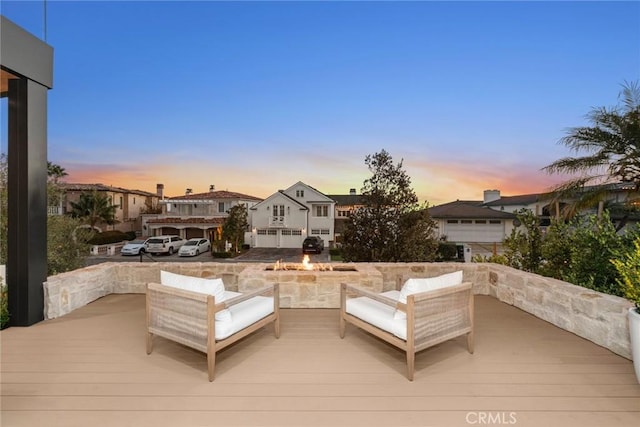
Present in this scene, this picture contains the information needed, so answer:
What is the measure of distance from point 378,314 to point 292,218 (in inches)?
939

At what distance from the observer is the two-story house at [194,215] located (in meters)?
28.3

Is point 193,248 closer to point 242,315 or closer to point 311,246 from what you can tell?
point 311,246

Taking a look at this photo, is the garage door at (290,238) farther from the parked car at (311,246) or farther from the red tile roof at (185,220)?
the red tile roof at (185,220)

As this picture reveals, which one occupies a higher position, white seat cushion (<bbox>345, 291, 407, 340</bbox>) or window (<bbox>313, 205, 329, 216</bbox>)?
window (<bbox>313, 205, 329, 216</bbox>)

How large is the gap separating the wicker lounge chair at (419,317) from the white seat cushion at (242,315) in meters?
1.00

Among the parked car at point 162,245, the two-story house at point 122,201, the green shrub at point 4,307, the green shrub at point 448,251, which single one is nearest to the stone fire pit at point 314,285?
the green shrub at point 4,307

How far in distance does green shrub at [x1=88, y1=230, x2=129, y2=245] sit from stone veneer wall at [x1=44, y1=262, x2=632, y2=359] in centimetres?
2314

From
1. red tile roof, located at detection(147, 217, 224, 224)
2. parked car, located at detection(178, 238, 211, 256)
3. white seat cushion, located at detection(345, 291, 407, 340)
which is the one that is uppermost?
red tile roof, located at detection(147, 217, 224, 224)

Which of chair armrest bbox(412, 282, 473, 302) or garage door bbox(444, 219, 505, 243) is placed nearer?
chair armrest bbox(412, 282, 473, 302)

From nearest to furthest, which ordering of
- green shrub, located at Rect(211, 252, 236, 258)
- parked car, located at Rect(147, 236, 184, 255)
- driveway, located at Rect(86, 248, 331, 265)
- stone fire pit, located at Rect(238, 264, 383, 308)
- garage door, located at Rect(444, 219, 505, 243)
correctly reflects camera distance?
stone fire pit, located at Rect(238, 264, 383, 308) → driveway, located at Rect(86, 248, 331, 265) → garage door, located at Rect(444, 219, 505, 243) → parked car, located at Rect(147, 236, 184, 255) → green shrub, located at Rect(211, 252, 236, 258)

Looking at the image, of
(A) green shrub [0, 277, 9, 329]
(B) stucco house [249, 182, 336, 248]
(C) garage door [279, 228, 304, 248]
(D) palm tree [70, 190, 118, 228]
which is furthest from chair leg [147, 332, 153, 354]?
(D) palm tree [70, 190, 118, 228]

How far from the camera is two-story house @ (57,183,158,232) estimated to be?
27.0 m

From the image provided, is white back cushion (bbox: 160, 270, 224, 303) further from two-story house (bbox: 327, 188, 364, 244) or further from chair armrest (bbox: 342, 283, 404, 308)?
two-story house (bbox: 327, 188, 364, 244)

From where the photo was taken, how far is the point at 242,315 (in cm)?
316
